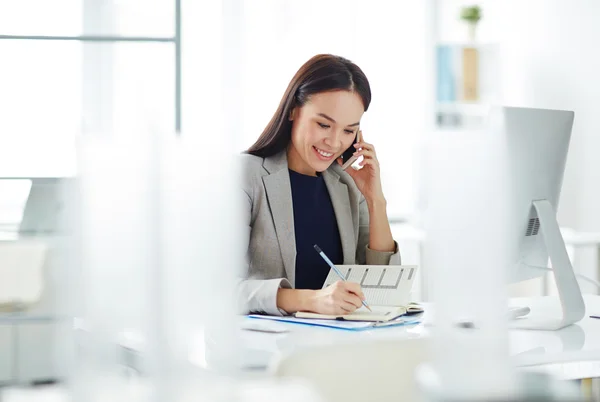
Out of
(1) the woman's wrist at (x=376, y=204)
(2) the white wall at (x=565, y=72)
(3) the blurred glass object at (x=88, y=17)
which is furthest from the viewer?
(2) the white wall at (x=565, y=72)

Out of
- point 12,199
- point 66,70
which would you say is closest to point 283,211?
point 12,199

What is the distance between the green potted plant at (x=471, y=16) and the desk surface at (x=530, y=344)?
3034mm

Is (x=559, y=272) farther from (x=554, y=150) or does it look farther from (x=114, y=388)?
(x=114, y=388)

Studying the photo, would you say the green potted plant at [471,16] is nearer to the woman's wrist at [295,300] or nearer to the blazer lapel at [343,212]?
the blazer lapel at [343,212]

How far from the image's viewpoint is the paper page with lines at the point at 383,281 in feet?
6.04

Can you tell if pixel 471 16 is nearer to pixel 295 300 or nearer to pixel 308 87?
pixel 308 87

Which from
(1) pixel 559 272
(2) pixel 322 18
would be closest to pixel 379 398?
(1) pixel 559 272

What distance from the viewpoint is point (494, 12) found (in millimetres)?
4766

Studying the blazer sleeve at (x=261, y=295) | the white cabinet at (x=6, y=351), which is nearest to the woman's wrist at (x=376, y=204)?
the blazer sleeve at (x=261, y=295)

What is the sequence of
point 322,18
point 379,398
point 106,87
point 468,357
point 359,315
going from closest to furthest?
point 468,357, point 379,398, point 359,315, point 106,87, point 322,18

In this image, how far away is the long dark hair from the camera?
206 centimetres

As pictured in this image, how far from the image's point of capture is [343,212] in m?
2.16

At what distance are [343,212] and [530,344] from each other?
0.71 metres

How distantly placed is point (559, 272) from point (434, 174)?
4.02 feet
